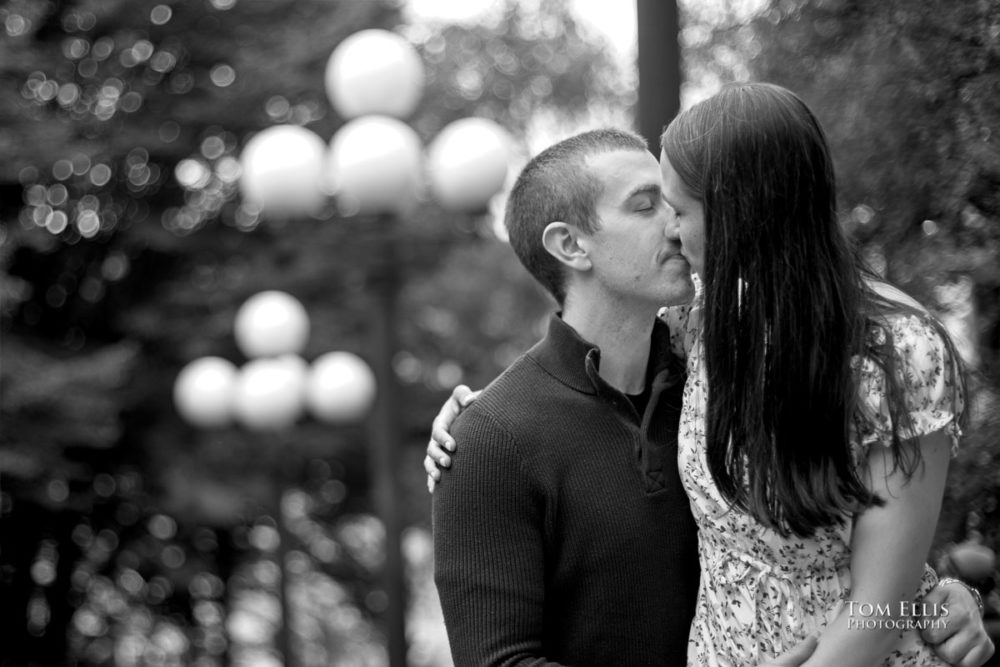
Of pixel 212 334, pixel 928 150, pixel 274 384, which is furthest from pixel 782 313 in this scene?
pixel 212 334

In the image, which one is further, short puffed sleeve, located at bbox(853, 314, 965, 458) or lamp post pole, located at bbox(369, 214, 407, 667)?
lamp post pole, located at bbox(369, 214, 407, 667)

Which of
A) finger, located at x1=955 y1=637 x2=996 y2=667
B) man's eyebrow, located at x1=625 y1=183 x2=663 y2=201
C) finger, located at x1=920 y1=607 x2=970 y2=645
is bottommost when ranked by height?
finger, located at x1=955 y1=637 x2=996 y2=667

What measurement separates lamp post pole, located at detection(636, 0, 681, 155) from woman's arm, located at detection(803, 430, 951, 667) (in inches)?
43.3

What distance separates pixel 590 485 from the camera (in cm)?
227

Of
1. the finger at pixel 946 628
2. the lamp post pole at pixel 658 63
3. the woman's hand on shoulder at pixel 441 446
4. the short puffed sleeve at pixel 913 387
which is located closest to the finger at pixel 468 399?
the woman's hand on shoulder at pixel 441 446

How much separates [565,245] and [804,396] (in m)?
0.75

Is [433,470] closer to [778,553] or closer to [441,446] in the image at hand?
[441,446]

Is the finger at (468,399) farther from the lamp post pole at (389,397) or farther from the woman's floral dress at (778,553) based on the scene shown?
the lamp post pole at (389,397)

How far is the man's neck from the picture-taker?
2465mm

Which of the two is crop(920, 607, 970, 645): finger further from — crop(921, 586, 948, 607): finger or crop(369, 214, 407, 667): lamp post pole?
crop(369, 214, 407, 667): lamp post pole

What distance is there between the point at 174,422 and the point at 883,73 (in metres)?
8.49

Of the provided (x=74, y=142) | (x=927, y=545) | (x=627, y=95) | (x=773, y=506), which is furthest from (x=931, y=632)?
(x=627, y=95)

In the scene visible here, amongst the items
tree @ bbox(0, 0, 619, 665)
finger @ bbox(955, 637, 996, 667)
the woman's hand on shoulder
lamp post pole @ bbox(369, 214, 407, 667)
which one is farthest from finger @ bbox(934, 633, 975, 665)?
tree @ bbox(0, 0, 619, 665)

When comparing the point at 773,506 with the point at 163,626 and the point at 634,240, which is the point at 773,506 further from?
the point at 163,626
